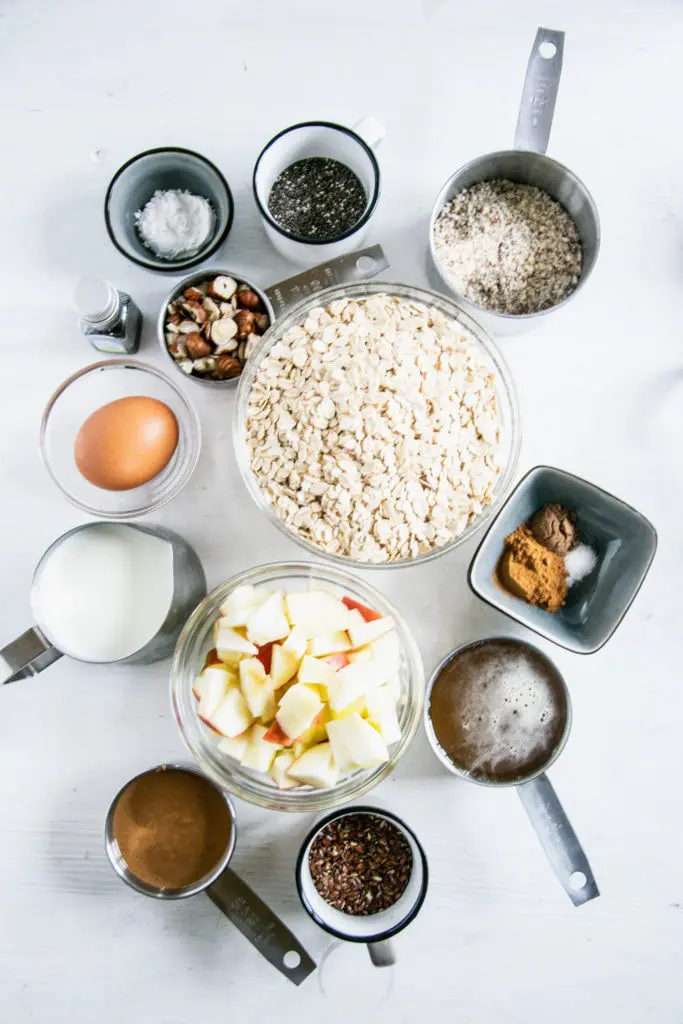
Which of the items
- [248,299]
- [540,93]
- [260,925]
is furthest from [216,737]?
[540,93]

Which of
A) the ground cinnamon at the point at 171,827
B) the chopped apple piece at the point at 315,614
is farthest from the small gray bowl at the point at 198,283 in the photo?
the ground cinnamon at the point at 171,827

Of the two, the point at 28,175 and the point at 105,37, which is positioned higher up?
the point at 105,37

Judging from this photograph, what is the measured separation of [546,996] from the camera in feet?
3.99

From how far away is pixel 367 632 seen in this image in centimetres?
99

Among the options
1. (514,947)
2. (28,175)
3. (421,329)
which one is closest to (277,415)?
(421,329)

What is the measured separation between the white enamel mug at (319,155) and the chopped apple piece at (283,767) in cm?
69

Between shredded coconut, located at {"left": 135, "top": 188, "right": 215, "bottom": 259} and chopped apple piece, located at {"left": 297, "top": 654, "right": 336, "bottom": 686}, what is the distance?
65cm

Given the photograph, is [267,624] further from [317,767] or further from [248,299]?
[248,299]

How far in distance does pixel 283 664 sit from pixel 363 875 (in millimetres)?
387

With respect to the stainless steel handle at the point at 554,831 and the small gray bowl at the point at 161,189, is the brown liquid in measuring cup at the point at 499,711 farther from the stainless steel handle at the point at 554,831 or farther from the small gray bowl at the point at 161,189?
the small gray bowl at the point at 161,189

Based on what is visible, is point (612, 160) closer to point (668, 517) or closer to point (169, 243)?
point (668, 517)

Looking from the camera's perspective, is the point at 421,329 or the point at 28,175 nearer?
the point at 421,329

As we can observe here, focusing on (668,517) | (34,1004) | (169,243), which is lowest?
(34,1004)

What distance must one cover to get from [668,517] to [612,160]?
1.91 feet
